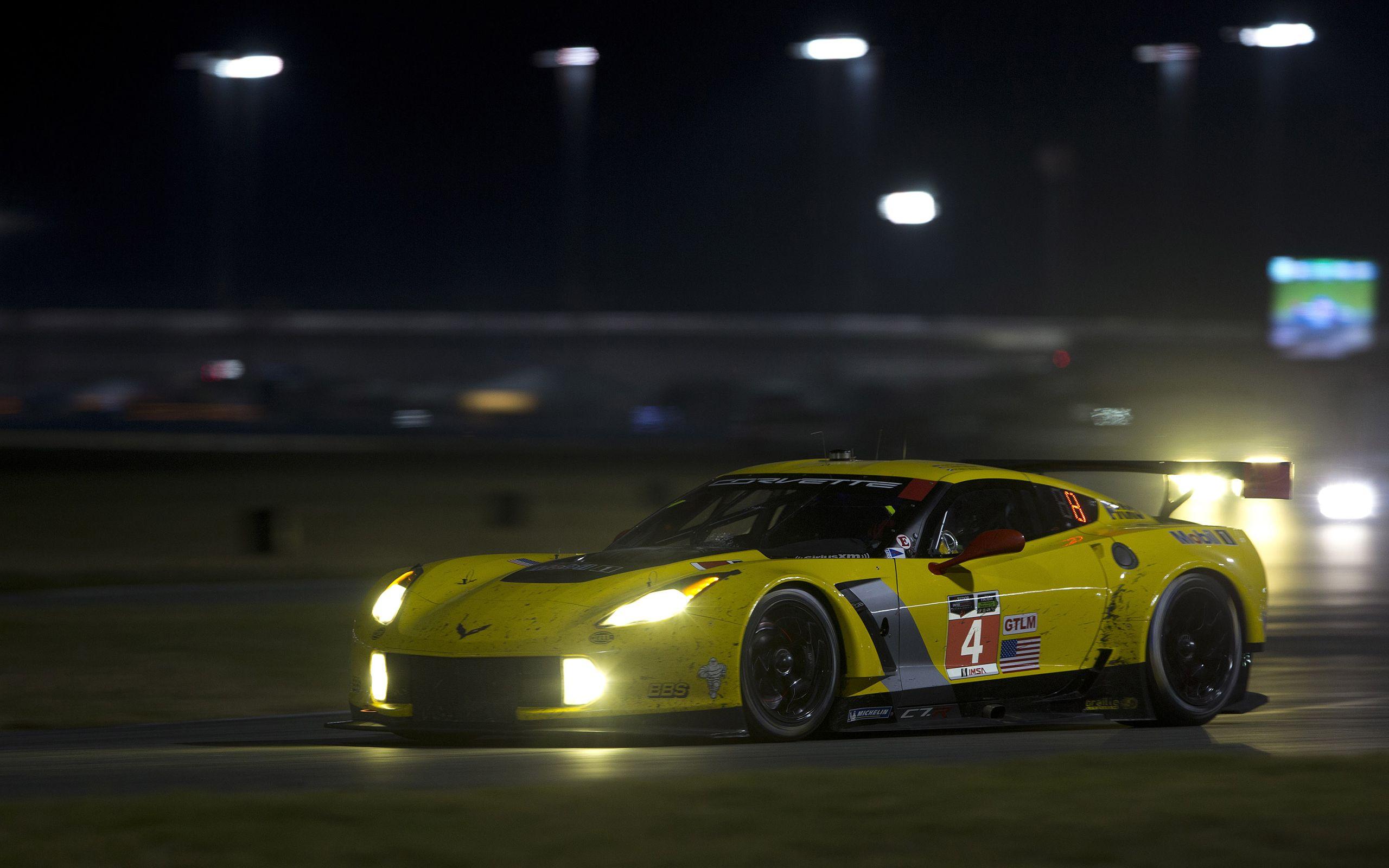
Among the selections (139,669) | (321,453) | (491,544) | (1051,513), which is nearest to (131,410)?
(321,453)

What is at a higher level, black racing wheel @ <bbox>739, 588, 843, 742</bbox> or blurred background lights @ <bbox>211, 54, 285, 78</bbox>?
blurred background lights @ <bbox>211, 54, 285, 78</bbox>

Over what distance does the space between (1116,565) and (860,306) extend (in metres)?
65.9

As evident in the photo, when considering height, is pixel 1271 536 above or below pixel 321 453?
below

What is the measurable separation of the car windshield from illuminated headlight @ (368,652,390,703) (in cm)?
140

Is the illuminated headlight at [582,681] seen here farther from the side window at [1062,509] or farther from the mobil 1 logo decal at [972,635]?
the side window at [1062,509]

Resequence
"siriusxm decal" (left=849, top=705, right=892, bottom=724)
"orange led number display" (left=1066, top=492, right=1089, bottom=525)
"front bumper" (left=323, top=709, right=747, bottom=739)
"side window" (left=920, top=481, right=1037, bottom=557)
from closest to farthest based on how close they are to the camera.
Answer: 1. "front bumper" (left=323, top=709, right=747, bottom=739)
2. "siriusxm decal" (left=849, top=705, right=892, bottom=724)
3. "side window" (left=920, top=481, right=1037, bottom=557)
4. "orange led number display" (left=1066, top=492, right=1089, bottom=525)

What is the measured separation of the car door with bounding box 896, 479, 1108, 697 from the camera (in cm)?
786

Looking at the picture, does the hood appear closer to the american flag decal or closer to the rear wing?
the american flag decal

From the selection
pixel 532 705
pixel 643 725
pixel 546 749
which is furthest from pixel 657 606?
pixel 546 749

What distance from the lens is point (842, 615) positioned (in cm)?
747

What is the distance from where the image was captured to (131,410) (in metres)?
61.6

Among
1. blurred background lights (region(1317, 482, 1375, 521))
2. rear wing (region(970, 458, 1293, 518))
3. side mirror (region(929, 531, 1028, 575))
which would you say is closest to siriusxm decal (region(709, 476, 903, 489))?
side mirror (region(929, 531, 1028, 575))

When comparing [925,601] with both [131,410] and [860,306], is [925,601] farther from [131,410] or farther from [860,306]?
[860,306]

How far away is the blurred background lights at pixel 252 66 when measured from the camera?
2185 inches
